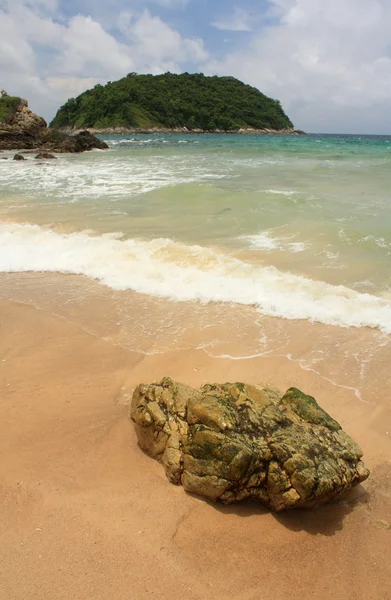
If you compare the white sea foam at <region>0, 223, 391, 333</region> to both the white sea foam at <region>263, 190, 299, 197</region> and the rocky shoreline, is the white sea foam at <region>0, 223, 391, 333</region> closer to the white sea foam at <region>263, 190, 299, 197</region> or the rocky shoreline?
the white sea foam at <region>263, 190, 299, 197</region>

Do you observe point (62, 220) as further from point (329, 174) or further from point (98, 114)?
point (98, 114)

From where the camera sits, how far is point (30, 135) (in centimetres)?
4472

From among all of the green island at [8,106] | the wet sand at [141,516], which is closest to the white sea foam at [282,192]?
the wet sand at [141,516]

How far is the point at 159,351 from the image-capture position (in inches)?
188

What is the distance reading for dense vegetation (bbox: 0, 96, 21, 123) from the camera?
4838 centimetres

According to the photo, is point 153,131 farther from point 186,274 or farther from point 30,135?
point 186,274

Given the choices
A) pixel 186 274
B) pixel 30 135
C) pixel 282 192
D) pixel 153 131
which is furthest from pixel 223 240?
pixel 153 131

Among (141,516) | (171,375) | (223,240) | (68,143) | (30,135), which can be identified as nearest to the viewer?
(141,516)

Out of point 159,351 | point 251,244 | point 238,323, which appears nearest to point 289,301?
point 238,323

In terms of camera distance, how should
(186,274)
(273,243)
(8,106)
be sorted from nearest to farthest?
(186,274)
(273,243)
(8,106)

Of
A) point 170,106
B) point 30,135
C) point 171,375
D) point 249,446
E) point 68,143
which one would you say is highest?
point 170,106

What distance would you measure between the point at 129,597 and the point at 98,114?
4254 inches

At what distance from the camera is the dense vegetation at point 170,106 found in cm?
9725

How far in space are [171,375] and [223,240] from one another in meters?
5.15
